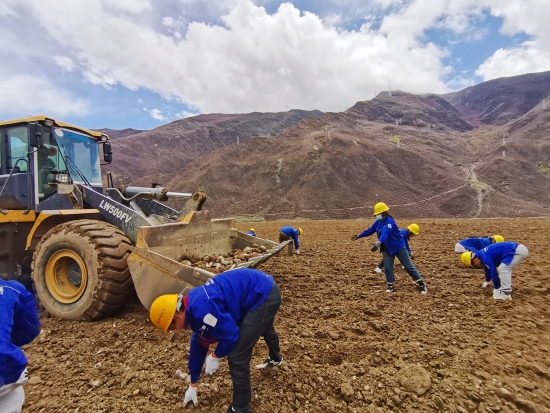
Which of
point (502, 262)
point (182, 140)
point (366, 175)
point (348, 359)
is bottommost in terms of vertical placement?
point (348, 359)

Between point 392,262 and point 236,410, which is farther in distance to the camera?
point 392,262

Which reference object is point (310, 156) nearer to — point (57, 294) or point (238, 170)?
point (238, 170)

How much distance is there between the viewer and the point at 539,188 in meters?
30.8

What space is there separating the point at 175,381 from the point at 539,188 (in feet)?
125

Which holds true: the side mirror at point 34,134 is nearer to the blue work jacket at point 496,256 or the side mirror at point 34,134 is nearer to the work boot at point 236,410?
the work boot at point 236,410

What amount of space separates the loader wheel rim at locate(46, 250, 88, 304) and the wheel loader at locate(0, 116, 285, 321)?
0.01m

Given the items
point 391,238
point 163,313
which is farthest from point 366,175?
point 163,313

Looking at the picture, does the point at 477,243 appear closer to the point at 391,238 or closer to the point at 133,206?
the point at 391,238

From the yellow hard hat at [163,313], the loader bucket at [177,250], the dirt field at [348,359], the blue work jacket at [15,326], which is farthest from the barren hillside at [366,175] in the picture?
the blue work jacket at [15,326]

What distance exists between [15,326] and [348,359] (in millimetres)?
2840

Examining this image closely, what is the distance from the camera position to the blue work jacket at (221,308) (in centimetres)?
244

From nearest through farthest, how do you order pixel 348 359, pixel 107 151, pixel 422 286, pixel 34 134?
pixel 348 359
pixel 34 134
pixel 422 286
pixel 107 151

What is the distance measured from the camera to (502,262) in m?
5.02

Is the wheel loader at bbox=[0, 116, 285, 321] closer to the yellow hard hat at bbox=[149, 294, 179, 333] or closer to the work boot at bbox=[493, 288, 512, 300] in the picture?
the yellow hard hat at bbox=[149, 294, 179, 333]
